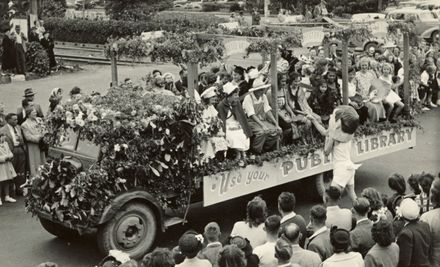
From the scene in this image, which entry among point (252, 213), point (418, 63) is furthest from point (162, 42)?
point (418, 63)

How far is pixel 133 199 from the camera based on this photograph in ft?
33.1

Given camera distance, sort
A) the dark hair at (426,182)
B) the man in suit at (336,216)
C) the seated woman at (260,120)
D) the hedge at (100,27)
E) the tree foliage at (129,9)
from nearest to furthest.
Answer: the man in suit at (336,216) < the dark hair at (426,182) < the seated woman at (260,120) < the hedge at (100,27) < the tree foliage at (129,9)

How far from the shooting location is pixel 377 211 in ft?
27.6

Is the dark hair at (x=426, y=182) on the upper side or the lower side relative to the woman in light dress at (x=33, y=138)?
upper

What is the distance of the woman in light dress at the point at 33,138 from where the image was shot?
1328 cm

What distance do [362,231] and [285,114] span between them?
4.90 meters

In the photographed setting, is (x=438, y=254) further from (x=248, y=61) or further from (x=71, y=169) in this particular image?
(x=248, y=61)

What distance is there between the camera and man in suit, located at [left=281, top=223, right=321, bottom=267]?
7062 millimetres

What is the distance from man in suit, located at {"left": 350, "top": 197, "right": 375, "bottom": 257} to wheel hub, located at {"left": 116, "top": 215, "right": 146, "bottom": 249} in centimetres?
336

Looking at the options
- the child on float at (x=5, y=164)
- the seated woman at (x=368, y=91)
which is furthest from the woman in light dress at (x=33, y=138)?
the seated woman at (x=368, y=91)

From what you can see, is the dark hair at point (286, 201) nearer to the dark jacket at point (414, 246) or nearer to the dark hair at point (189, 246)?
the dark jacket at point (414, 246)

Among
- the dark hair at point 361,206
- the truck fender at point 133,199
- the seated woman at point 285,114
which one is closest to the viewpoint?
the dark hair at point 361,206

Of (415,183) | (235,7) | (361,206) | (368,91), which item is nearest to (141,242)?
(361,206)

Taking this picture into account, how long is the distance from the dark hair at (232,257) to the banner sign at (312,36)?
6330 millimetres
